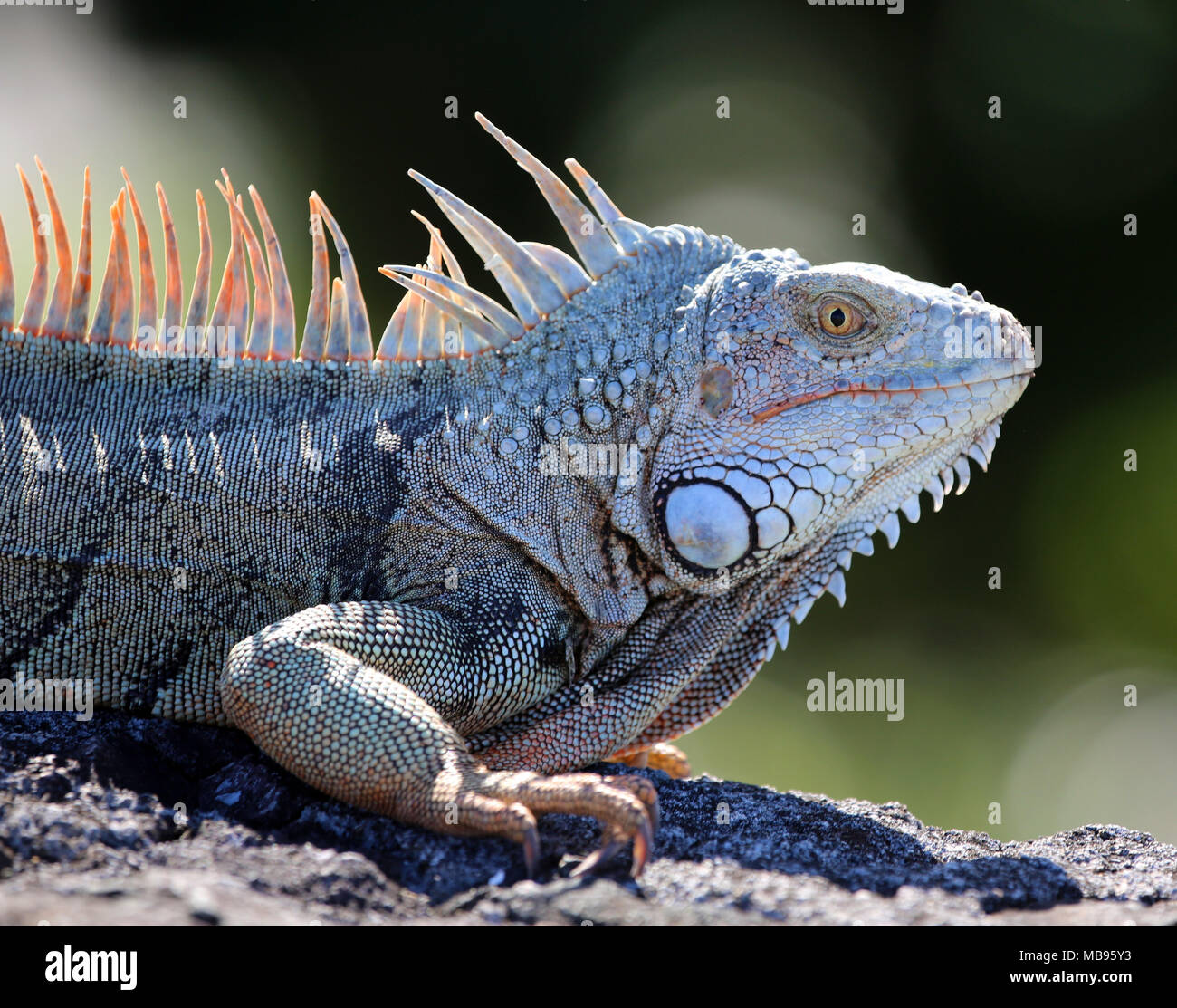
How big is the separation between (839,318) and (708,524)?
0.82m

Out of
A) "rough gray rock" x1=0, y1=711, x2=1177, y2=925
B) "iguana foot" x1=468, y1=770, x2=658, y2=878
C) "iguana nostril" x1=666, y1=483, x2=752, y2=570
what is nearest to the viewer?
"rough gray rock" x1=0, y1=711, x2=1177, y2=925

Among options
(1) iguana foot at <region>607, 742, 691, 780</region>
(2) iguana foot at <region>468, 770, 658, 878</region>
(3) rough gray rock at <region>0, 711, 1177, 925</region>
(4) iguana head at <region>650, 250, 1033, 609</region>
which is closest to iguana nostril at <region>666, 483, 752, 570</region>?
(4) iguana head at <region>650, 250, 1033, 609</region>

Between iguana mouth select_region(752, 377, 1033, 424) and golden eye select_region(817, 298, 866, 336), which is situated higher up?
golden eye select_region(817, 298, 866, 336)

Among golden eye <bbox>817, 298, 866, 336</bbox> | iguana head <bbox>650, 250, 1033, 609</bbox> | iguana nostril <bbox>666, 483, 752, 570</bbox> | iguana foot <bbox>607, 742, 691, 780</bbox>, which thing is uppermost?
golden eye <bbox>817, 298, 866, 336</bbox>

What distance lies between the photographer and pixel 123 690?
12.6ft

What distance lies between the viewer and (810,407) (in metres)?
3.87

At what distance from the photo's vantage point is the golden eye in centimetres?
392

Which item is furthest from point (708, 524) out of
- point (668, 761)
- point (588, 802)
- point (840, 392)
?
point (668, 761)

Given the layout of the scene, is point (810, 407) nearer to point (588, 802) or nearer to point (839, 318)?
point (839, 318)

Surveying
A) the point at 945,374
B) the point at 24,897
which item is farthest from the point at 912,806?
the point at 24,897

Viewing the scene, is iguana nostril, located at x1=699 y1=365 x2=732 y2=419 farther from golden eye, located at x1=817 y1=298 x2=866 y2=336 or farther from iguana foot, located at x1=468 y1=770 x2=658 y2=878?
iguana foot, located at x1=468 y1=770 x2=658 y2=878

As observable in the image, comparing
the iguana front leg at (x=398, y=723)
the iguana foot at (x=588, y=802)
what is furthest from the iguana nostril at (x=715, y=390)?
the iguana foot at (x=588, y=802)
